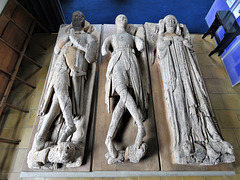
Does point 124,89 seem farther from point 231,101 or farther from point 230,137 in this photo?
point 231,101

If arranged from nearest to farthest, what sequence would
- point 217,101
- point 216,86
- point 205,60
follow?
1. point 217,101
2. point 216,86
3. point 205,60

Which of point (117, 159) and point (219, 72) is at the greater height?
point (219, 72)

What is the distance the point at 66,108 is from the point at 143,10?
3.99 metres

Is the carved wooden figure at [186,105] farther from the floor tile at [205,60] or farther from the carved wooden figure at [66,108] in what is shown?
the carved wooden figure at [66,108]

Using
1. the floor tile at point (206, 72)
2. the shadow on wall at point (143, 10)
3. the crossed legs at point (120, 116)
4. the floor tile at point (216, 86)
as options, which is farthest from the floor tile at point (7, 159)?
the floor tile at point (206, 72)

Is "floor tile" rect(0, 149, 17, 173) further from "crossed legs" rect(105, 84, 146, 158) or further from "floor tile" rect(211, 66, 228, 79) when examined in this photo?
"floor tile" rect(211, 66, 228, 79)

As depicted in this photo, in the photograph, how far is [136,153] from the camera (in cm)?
202

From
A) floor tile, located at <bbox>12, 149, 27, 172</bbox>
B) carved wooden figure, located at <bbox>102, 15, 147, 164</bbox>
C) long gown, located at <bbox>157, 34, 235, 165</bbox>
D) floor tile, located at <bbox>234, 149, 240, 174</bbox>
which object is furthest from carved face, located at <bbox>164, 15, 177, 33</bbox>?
floor tile, located at <bbox>12, 149, 27, 172</bbox>

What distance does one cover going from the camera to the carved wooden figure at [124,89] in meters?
2.06

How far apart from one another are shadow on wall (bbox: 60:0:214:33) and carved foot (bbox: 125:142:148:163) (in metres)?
3.73

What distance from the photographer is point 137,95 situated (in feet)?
7.82

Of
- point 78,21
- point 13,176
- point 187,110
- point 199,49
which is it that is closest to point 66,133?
point 13,176

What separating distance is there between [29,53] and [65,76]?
241 centimetres

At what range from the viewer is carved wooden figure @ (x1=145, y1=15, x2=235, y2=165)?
1.98m
